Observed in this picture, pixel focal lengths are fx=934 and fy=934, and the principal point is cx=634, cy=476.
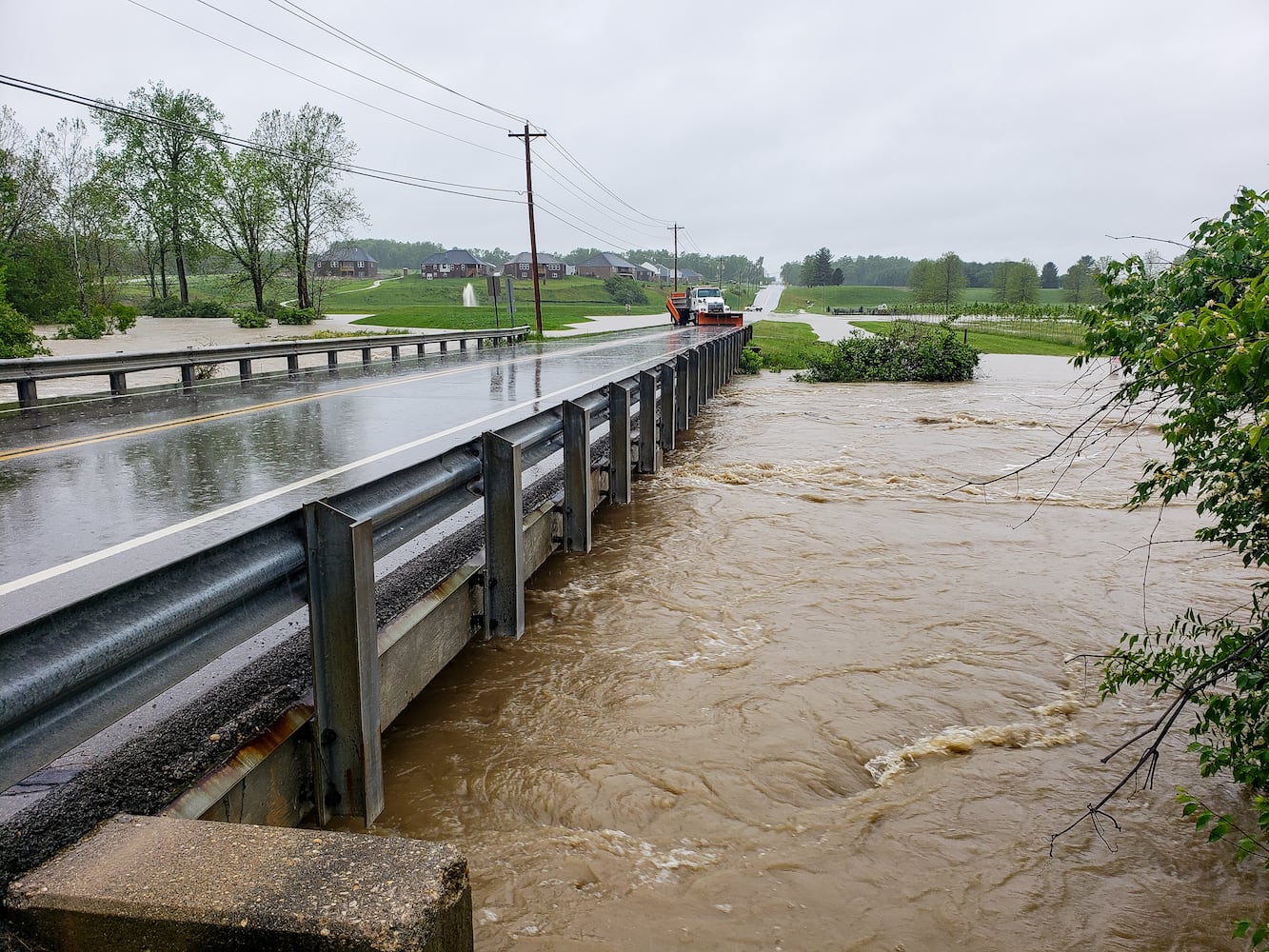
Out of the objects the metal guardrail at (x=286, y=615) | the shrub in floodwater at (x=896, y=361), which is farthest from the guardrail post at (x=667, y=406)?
the shrub in floodwater at (x=896, y=361)

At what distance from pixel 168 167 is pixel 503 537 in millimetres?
70561

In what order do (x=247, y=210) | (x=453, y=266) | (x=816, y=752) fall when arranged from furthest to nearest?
(x=453, y=266)
(x=247, y=210)
(x=816, y=752)

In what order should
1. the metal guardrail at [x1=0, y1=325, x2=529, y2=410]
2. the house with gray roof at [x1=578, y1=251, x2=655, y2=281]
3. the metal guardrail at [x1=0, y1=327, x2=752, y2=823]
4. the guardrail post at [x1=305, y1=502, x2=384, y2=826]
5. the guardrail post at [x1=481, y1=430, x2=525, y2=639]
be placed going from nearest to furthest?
the metal guardrail at [x1=0, y1=327, x2=752, y2=823] → the guardrail post at [x1=305, y1=502, x2=384, y2=826] → the guardrail post at [x1=481, y1=430, x2=525, y2=639] → the metal guardrail at [x1=0, y1=325, x2=529, y2=410] → the house with gray roof at [x1=578, y1=251, x2=655, y2=281]

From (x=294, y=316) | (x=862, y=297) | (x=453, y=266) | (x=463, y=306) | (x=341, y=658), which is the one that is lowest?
(x=341, y=658)

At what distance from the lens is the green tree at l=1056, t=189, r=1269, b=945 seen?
3160 millimetres

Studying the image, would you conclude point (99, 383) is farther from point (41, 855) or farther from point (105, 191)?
point (105, 191)

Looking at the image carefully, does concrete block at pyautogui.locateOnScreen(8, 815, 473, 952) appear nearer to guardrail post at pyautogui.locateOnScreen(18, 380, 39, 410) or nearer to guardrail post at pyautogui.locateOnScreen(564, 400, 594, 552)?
guardrail post at pyautogui.locateOnScreen(564, 400, 594, 552)

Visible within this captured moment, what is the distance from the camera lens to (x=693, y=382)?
17297 mm

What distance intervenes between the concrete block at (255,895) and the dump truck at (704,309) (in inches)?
1911

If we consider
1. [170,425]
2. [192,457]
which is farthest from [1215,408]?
[170,425]

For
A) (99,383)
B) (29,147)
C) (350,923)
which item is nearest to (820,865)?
(350,923)

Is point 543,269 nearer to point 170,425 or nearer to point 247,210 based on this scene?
point 247,210

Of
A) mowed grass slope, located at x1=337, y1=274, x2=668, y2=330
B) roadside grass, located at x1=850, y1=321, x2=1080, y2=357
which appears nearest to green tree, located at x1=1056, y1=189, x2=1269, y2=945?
roadside grass, located at x1=850, y1=321, x2=1080, y2=357

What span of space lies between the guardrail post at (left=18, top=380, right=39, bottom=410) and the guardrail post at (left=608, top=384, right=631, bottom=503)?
8643 millimetres
